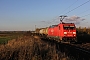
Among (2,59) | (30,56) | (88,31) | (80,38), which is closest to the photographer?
(2,59)

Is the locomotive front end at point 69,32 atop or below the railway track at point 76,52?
atop

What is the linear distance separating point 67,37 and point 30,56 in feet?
72.0

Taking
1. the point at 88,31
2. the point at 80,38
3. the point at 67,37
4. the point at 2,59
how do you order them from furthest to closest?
the point at 88,31 < the point at 80,38 < the point at 67,37 < the point at 2,59

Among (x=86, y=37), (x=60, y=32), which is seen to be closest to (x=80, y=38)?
(x=86, y=37)

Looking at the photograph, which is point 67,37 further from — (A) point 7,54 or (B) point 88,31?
(B) point 88,31

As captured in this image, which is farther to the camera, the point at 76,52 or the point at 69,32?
the point at 69,32

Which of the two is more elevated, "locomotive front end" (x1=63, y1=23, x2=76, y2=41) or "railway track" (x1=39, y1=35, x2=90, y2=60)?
"locomotive front end" (x1=63, y1=23, x2=76, y2=41)

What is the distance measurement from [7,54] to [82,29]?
51.5m

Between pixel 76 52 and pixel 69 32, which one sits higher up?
pixel 69 32

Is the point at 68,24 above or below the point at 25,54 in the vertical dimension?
above

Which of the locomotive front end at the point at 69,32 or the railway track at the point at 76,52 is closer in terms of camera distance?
the railway track at the point at 76,52

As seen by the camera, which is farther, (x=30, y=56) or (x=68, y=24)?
(x=68, y=24)

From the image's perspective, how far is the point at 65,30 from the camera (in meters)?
32.8

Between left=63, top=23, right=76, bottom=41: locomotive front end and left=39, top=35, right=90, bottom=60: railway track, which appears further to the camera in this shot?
left=63, top=23, right=76, bottom=41: locomotive front end
